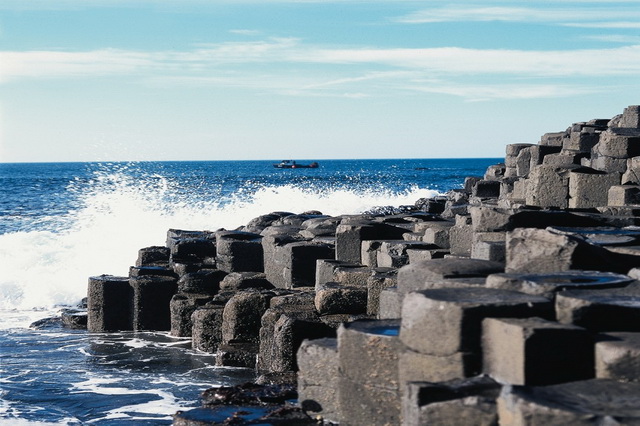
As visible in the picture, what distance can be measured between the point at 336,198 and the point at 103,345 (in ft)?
71.3

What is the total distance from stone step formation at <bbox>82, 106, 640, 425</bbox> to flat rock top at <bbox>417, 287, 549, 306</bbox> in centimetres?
1

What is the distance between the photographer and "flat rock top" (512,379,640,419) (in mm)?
4691

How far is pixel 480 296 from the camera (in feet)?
19.8

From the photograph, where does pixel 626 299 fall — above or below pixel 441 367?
above

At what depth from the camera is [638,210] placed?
10.8 meters

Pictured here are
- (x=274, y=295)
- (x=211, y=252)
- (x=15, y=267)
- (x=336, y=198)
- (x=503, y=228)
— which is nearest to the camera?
(x=503, y=228)

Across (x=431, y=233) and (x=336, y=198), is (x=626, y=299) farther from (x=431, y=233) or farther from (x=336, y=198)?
(x=336, y=198)

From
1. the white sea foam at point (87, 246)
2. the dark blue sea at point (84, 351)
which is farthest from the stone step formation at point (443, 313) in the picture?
the white sea foam at point (87, 246)

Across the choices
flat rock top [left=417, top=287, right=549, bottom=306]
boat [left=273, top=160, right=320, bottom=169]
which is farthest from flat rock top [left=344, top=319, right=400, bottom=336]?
boat [left=273, top=160, right=320, bottom=169]

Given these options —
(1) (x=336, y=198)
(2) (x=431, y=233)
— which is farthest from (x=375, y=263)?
(1) (x=336, y=198)

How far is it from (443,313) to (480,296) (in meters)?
0.36

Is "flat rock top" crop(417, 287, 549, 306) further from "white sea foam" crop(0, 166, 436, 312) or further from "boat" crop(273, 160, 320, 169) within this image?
"boat" crop(273, 160, 320, 169)

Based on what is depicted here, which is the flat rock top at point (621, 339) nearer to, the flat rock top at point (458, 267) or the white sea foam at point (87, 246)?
the flat rock top at point (458, 267)

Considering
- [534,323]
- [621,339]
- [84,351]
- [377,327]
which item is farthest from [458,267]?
[84,351]
